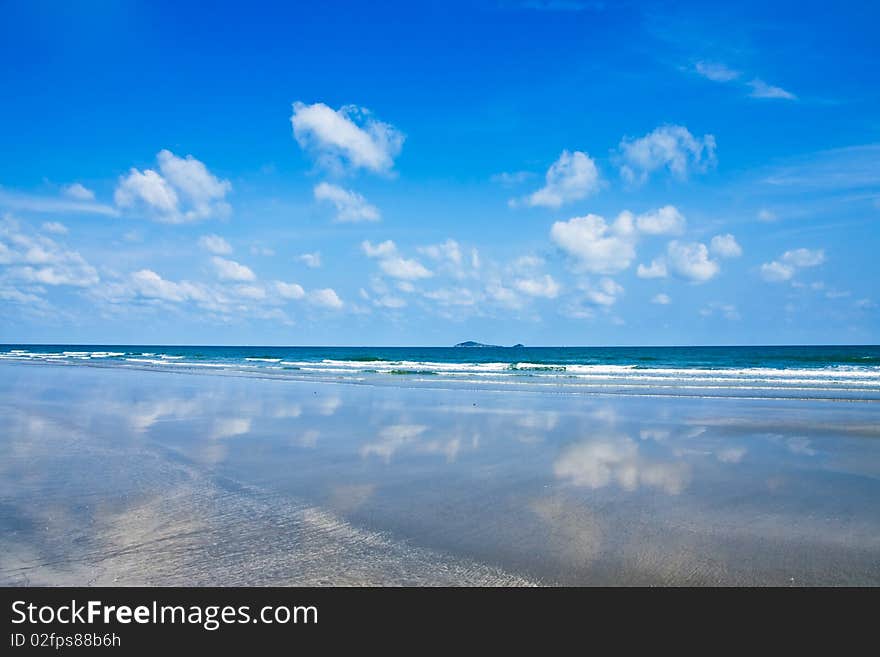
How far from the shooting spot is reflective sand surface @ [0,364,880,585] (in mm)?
5023

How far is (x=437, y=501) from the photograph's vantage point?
7.29 m

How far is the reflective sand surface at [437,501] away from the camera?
5.02 metres

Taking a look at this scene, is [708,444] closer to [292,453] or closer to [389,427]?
[389,427]
